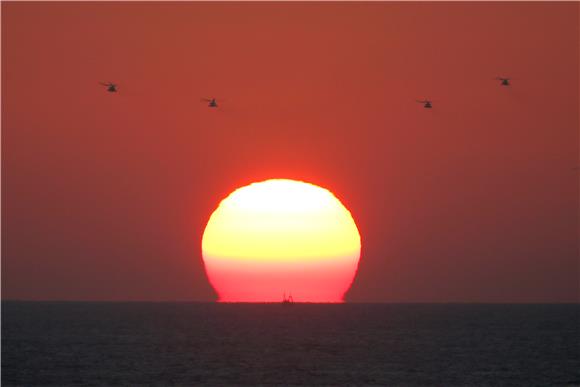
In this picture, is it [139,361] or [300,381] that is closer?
[300,381]

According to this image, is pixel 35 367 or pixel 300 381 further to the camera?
pixel 35 367

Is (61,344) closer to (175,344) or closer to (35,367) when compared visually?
(175,344)

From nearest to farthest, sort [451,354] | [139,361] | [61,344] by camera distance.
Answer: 1. [139,361]
2. [451,354]
3. [61,344]

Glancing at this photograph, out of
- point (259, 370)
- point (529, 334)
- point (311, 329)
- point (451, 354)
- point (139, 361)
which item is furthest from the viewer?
point (311, 329)

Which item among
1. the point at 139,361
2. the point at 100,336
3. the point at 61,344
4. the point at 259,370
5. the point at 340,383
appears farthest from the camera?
the point at 100,336

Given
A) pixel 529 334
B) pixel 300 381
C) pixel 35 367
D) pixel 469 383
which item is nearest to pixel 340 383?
pixel 300 381

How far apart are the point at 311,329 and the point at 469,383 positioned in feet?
325

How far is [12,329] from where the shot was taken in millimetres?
190250

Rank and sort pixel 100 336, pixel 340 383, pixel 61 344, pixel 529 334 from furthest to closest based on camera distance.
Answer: pixel 529 334 < pixel 100 336 < pixel 61 344 < pixel 340 383

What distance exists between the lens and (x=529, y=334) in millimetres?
182500

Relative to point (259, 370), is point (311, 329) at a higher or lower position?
higher

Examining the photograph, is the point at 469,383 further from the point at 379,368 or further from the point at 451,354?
the point at 451,354

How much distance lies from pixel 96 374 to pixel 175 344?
1740 inches

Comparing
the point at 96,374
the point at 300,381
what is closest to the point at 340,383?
the point at 300,381
